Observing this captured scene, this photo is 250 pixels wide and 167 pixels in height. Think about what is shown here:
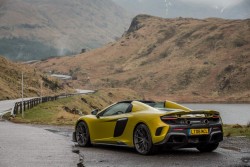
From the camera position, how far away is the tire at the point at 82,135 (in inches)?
543

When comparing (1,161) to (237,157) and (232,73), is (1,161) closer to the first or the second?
(237,157)

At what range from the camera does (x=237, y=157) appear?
11039 millimetres

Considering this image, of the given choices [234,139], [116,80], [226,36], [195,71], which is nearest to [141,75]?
[116,80]

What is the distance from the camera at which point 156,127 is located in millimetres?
11352

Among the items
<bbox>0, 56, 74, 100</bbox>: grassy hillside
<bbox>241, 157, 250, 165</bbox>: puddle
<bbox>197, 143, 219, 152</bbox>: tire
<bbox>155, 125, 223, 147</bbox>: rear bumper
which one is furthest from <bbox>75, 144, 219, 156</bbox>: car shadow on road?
<bbox>0, 56, 74, 100</bbox>: grassy hillside

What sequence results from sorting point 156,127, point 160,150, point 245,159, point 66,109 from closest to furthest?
1. point 245,159
2. point 156,127
3. point 160,150
4. point 66,109

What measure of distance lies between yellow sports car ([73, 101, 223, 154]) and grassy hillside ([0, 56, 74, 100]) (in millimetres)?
57965

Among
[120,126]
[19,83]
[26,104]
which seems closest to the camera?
[120,126]

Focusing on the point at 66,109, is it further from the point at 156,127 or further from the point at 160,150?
the point at 156,127

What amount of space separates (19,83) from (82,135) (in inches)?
2798

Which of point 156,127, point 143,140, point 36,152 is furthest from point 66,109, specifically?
point 156,127

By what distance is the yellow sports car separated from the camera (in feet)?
37.1

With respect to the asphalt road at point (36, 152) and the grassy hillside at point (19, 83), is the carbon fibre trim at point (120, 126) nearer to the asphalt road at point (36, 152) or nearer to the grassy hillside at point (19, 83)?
the asphalt road at point (36, 152)

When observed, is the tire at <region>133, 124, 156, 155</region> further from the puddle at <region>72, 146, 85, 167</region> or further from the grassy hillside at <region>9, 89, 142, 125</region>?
the grassy hillside at <region>9, 89, 142, 125</region>
